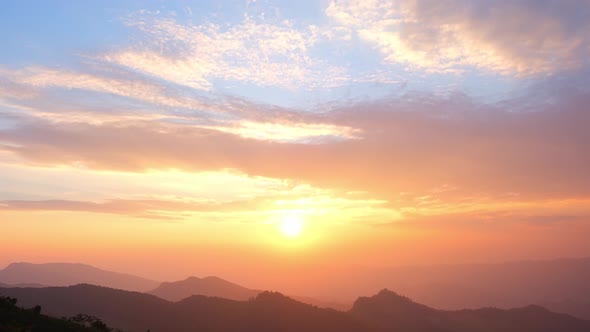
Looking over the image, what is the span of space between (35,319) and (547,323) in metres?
200

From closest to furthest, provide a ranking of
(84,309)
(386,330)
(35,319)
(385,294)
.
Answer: (35,319), (84,309), (386,330), (385,294)

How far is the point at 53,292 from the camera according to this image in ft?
353

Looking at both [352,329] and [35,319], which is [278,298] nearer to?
[352,329]

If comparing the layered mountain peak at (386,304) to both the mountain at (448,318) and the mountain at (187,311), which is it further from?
the mountain at (187,311)

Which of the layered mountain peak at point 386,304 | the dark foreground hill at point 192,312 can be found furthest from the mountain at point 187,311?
the layered mountain peak at point 386,304

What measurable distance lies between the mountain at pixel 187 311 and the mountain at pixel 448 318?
27.0 m

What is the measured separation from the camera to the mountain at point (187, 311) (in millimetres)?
99500

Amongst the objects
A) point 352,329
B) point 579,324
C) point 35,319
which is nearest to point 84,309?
point 352,329

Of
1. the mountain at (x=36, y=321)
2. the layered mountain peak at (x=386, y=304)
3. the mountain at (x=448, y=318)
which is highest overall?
the mountain at (x=36, y=321)

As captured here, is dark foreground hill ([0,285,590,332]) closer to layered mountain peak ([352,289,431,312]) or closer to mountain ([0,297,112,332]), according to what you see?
layered mountain peak ([352,289,431,312])

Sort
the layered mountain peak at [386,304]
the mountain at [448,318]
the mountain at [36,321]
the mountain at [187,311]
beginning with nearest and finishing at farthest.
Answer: the mountain at [36,321], the mountain at [187,311], the mountain at [448,318], the layered mountain peak at [386,304]

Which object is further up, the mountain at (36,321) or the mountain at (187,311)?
the mountain at (36,321)

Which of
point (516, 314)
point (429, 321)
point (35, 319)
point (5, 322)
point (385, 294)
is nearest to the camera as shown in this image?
point (5, 322)

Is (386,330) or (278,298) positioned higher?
(278,298)
